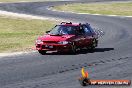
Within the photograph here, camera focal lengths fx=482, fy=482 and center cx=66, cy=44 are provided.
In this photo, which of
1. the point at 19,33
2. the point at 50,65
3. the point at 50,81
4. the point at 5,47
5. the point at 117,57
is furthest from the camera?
the point at 19,33

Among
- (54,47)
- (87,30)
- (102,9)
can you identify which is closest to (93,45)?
(87,30)

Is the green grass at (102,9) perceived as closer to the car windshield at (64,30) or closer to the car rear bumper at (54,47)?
the car windshield at (64,30)

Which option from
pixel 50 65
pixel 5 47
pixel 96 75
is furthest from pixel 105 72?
pixel 5 47

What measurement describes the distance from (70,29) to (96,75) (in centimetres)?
816

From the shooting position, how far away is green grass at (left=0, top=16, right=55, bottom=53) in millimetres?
26744

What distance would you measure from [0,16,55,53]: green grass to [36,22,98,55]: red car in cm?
238

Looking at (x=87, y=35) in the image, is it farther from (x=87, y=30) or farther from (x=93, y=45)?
(x=93, y=45)

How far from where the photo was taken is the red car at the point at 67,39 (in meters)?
23.0

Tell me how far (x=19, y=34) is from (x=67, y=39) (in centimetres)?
1127

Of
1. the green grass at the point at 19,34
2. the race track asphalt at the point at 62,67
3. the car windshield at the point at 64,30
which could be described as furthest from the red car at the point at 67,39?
the green grass at the point at 19,34

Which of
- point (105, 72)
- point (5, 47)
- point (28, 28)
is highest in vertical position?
point (105, 72)

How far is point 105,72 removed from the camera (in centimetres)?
1744

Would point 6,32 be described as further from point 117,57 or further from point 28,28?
point 117,57

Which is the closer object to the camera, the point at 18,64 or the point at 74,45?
the point at 18,64
